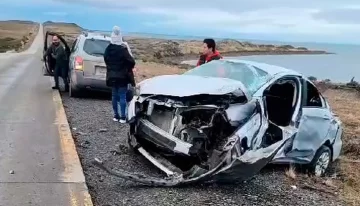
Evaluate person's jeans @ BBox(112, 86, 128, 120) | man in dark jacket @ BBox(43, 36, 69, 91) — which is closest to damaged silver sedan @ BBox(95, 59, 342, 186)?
person's jeans @ BBox(112, 86, 128, 120)

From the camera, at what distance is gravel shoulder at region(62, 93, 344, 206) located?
5.89 m

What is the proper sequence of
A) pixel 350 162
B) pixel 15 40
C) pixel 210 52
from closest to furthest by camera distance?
pixel 350 162, pixel 210 52, pixel 15 40

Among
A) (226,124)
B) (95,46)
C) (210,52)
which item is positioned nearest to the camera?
(226,124)

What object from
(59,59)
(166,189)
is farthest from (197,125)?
(59,59)

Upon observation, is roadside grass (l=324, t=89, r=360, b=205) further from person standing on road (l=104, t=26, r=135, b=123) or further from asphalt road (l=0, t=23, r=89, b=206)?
person standing on road (l=104, t=26, r=135, b=123)

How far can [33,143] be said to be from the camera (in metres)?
8.20

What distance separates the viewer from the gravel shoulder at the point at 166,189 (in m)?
5.89

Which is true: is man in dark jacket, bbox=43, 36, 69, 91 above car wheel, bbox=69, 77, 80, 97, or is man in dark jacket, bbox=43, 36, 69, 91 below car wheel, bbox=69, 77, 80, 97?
above

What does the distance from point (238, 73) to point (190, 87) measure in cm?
130

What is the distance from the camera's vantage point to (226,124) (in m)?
6.70

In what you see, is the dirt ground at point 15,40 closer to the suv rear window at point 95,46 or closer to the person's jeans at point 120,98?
the suv rear window at point 95,46

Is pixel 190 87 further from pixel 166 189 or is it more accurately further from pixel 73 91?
pixel 73 91

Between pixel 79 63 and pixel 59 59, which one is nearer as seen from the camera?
pixel 79 63

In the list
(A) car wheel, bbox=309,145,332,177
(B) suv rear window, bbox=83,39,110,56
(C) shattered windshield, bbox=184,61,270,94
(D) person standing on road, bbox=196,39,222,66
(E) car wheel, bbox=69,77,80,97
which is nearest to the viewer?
(C) shattered windshield, bbox=184,61,270,94
